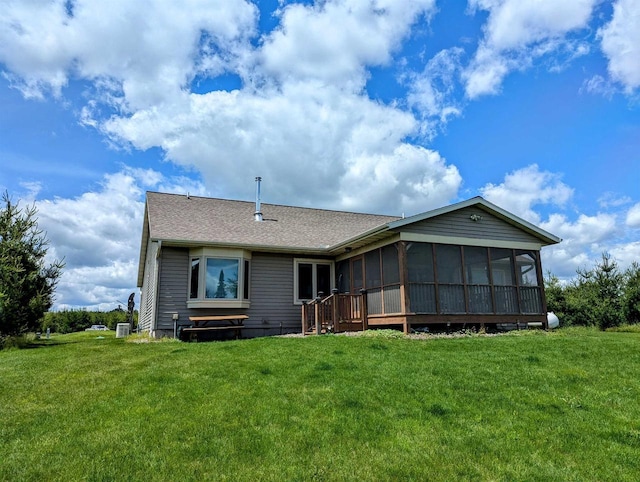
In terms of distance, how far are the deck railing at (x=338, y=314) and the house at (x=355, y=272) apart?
32 millimetres

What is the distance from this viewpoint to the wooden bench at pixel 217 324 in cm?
1284

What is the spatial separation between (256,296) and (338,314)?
3348 mm

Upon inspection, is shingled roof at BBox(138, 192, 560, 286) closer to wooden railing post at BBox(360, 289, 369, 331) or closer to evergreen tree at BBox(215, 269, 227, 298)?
evergreen tree at BBox(215, 269, 227, 298)

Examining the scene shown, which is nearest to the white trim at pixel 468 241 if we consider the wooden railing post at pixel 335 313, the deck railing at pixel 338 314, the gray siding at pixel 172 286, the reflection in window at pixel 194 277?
the deck railing at pixel 338 314

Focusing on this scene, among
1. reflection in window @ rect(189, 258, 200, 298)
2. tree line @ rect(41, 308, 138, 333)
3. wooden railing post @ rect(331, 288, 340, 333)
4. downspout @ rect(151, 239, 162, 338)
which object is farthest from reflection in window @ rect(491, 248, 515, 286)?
tree line @ rect(41, 308, 138, 333)

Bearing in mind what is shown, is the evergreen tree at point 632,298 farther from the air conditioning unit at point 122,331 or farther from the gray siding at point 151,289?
the air conditioning unit at point 122,331

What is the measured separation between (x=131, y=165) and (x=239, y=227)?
13.7ft

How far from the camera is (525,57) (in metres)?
12.1

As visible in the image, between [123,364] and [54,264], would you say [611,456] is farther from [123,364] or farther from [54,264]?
[54,264]

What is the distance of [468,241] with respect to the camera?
1322 centimetres

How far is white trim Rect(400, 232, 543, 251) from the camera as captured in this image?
12.3 m

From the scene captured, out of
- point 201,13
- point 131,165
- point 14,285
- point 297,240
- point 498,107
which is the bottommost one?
point 14,285

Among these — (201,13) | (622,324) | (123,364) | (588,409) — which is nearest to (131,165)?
(201,13)

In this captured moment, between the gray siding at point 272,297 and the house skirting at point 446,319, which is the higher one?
the gray siding at point 272,297
